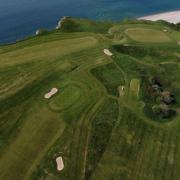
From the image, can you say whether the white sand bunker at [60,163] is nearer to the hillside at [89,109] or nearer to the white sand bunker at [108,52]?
the hillside at [89,109]

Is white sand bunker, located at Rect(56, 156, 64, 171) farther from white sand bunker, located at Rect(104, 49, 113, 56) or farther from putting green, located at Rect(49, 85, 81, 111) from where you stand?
white sand bunker, located at Rect(104, 49, 113, 56)

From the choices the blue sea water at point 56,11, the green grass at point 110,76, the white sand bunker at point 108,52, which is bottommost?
the blue sea water at point 56,11

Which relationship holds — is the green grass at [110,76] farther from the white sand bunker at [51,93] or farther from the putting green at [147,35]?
the putting green at [147,35]

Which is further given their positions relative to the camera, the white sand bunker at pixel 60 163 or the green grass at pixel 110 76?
the green grass at pixel 110 76

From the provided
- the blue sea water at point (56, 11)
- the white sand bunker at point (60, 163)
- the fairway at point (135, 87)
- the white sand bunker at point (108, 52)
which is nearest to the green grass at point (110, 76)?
the fairway at point (135, 87)

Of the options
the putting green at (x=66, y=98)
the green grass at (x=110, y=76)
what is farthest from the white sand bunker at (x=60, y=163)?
the green grass at (x=110, y=76)

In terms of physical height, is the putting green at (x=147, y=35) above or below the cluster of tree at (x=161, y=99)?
above

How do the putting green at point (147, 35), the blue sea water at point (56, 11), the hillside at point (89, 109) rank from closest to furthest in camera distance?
the hillside at point (89, 109), the putting green at point (147, 35), the blue sea water at point (56, 11)

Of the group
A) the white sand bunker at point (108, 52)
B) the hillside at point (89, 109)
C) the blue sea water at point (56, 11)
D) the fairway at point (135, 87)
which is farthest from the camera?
the blue sea water at point (56, 11)
